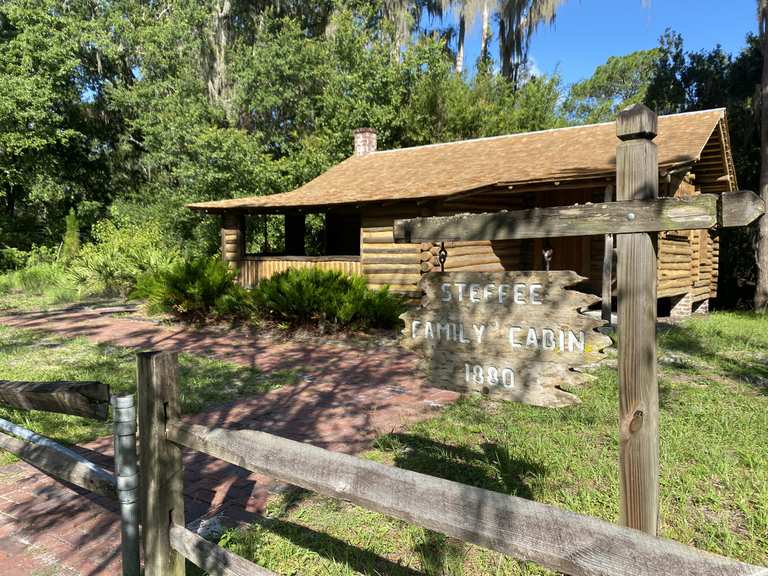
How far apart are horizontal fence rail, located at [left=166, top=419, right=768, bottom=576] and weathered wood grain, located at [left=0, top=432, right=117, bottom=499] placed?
2.15 ft

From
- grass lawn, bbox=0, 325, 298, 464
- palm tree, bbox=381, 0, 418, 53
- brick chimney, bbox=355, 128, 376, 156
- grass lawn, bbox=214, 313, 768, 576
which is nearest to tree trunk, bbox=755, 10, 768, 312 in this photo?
grass lawn, bbox=214, 313, 768, 576

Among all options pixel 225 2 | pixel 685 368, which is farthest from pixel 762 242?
pixel 225 2

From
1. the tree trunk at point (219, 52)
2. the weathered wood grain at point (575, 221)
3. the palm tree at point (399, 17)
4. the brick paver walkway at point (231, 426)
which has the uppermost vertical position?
the palm tree at point (399, 17)

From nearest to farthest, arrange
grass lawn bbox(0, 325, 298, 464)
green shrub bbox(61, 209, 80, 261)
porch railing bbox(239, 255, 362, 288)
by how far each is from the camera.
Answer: grass lawn bbox(0, 325, 298, 464) → porch railing bbox(239, 255, 362, 288) → green shrub bbox(61, 209, 80, 261)

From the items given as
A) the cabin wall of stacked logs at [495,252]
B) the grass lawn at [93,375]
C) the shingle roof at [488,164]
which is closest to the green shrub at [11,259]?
the shingle roof at [488,164]

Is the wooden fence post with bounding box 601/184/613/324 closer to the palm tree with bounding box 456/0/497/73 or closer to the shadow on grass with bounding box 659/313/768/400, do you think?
the shadow on grass with bounding box 659/313/768/400

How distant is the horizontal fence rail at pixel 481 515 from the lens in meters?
1.41

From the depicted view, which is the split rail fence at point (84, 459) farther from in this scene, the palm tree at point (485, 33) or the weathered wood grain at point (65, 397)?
the palm tree at point (485, 33)

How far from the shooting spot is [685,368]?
758 centimetres

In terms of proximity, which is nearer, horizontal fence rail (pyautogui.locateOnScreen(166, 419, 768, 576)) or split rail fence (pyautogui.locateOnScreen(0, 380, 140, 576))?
horizontal fence rail (pyautogui.locateOnScreen(166, 419, 768, 576))

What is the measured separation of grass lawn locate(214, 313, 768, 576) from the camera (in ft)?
10.1

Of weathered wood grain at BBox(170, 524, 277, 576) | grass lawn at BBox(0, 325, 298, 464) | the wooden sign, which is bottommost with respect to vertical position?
grass lawn at BBox(0, 325, 298, 464)

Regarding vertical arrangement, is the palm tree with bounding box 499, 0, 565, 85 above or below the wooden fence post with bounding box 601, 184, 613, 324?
above

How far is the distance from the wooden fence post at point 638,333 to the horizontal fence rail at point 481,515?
0.59 m
